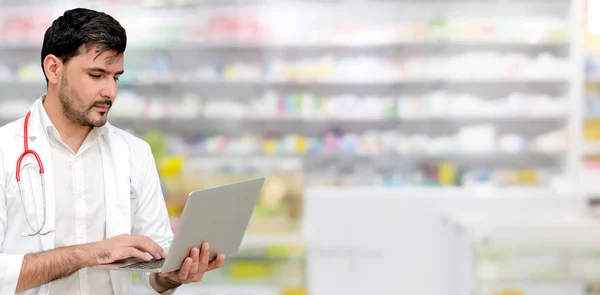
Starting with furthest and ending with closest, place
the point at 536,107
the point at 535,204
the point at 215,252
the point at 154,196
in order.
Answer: the point at 536,107
the point at 535,204
the point at 154,196
the point at 215,252

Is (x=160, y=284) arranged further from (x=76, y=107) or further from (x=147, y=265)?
(x=76, y=107)

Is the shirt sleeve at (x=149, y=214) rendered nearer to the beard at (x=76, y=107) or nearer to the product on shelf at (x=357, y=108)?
the beard at (x=76, y=107)

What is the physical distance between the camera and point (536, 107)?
5.24 m

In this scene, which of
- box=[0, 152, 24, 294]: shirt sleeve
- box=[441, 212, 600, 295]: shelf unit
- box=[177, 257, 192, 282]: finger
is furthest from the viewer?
box=[441, 212, 600, 295]: shelf unit

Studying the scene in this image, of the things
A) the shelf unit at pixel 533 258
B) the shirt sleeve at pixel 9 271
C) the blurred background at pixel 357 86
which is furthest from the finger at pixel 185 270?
the blurred background at pixel 357 86

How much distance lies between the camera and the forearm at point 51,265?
1.55 meters

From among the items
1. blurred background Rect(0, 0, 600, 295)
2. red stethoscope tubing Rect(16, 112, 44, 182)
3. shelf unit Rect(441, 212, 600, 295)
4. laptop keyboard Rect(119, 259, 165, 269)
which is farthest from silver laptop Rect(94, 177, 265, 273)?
blurred background Rect(0, 0, 600, 295)

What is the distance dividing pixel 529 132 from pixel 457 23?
1.03m

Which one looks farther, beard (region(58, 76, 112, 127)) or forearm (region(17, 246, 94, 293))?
beard (region(58, 76, 112, 127))

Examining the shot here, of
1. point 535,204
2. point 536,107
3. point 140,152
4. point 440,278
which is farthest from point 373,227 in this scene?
point 140,152

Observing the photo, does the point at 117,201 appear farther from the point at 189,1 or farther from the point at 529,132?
the point at 529,132

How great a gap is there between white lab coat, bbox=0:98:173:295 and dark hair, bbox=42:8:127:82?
160 millimetres

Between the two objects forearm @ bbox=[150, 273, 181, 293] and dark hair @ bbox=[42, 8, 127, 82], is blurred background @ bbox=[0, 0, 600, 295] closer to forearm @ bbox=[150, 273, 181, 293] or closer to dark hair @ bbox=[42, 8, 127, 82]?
forearm @ bbox=[150, 273, 181, 293]

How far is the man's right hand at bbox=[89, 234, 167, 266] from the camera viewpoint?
1594 millimetres
